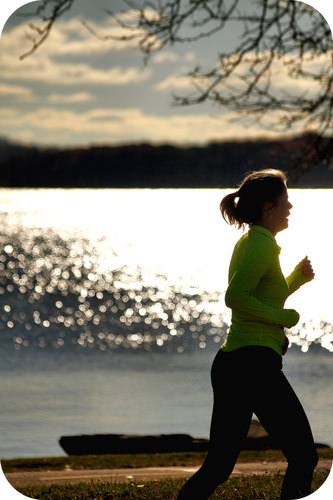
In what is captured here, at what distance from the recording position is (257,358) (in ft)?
12.7

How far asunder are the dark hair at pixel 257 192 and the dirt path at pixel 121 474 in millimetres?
3415

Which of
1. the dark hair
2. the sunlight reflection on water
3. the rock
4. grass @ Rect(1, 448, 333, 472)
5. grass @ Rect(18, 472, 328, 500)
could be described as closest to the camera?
the dark hair

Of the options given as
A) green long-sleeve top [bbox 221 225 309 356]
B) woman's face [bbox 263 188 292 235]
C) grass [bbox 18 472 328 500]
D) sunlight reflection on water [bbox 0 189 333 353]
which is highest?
woman's face [bbox 263 188 292 235]

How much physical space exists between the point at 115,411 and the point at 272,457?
6766 mm

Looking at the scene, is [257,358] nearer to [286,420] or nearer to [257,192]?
[286,420]

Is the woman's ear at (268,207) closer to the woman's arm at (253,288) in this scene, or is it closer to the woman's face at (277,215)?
the woman's face at (277,215)

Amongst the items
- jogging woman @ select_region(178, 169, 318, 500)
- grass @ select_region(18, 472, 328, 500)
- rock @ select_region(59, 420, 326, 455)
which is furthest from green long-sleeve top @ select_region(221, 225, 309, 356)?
rock @ select_region(59, 420, 326, 455)

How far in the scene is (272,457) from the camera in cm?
842

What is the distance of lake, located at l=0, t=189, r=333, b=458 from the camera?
1345 cm

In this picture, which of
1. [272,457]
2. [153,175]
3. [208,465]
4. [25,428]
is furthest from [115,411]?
[153,175]

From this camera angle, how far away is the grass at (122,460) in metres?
8.41

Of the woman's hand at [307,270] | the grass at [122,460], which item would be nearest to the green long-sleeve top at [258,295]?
the woman's hand at [307,270]

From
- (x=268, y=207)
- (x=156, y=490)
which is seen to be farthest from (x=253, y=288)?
(x=156, y=490)

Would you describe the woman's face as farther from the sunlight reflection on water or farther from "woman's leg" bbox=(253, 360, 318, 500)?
the sunlight reflection on water
